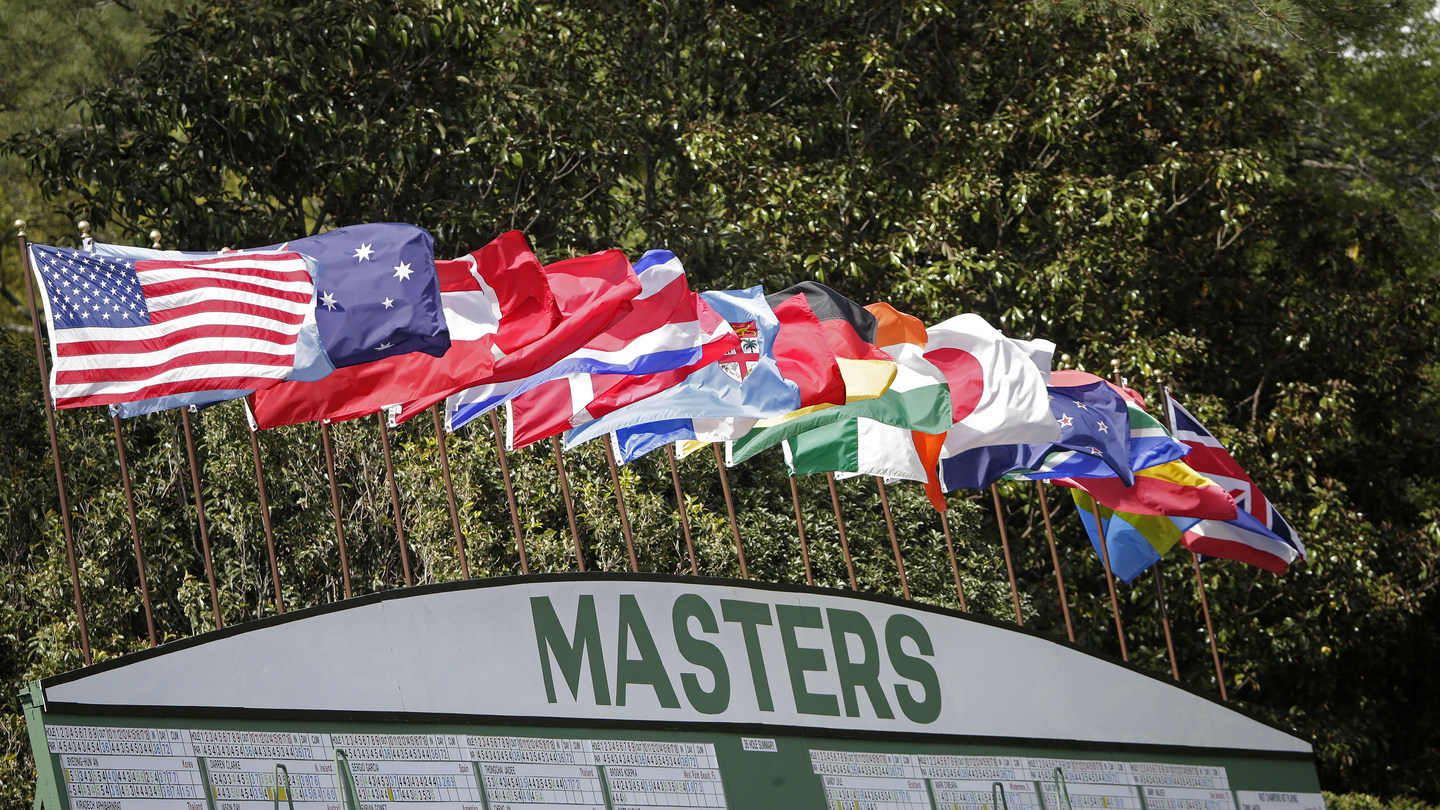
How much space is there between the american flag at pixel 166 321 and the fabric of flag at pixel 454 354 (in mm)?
506

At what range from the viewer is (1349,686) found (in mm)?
17562

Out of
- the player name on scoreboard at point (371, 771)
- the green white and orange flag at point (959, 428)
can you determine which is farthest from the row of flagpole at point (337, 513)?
the player name on scoreboard at point (371, 771)

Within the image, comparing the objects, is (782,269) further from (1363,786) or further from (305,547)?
(1363,786)

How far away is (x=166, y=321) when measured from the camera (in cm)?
632

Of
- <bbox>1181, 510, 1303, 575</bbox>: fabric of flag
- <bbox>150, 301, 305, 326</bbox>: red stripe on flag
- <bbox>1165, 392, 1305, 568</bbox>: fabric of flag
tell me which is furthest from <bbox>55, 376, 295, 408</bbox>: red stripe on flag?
<bbox>1181, 510, 1303, 575</bbox>: fabric of flag

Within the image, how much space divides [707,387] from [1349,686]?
1284 cm

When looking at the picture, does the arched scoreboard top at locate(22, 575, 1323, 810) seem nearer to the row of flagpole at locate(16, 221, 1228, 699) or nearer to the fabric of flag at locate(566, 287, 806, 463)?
the row of flagpole at locate(16, 221, 1228, 699)

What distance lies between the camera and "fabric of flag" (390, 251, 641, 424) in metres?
7.32

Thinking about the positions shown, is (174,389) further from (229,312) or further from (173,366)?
(229,312)

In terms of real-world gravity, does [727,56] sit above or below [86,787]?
above

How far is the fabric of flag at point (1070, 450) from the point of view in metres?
9.20

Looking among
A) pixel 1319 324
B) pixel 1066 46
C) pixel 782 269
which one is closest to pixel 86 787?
pixel 782 269

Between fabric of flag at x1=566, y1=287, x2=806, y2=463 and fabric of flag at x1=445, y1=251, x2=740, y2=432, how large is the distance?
16 centimetres

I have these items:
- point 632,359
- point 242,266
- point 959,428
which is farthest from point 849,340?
point 242,266
